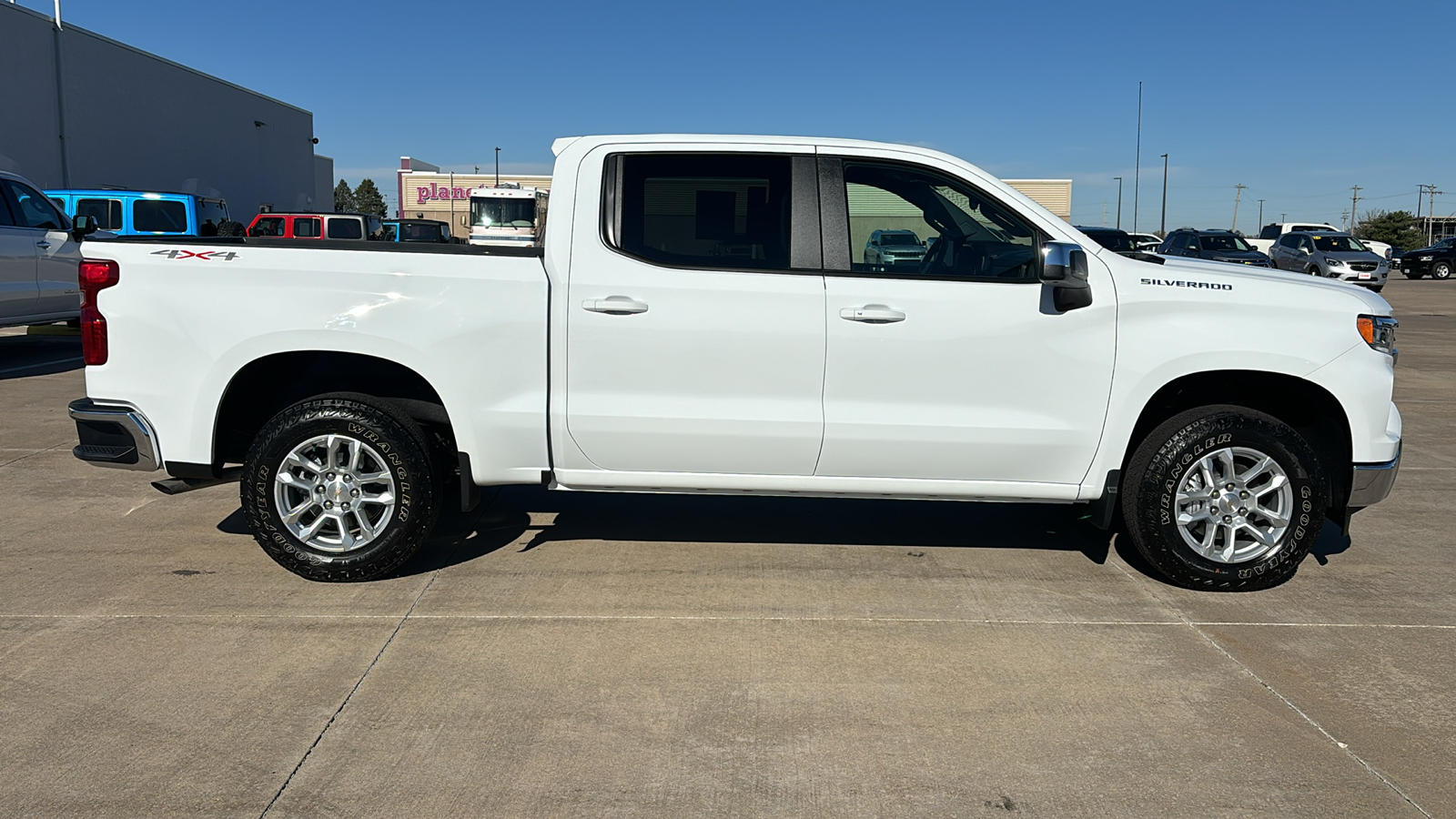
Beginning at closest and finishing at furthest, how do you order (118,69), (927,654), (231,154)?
(927,654)
(118,69)
(231,154)

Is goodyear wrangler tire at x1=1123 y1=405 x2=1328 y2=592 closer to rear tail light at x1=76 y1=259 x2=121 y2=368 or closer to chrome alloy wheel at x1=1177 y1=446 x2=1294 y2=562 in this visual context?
chrome alloy wheel at x1=1177 y1=446 x2=1294 y2=562

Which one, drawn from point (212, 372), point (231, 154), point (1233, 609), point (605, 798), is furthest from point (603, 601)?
point (231, 154)

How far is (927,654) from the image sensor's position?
4.27 metres

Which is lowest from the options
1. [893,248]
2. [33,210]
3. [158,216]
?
[893,248]

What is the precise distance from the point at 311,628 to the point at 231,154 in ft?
133

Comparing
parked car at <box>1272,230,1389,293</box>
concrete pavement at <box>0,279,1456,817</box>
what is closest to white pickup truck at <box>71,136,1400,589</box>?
concrete pavement at <box>0,279,1456,817</box>

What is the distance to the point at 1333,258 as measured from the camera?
31.7 meters

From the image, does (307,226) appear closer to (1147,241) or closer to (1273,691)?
(1273,691)

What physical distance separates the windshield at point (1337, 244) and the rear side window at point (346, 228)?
26934mm

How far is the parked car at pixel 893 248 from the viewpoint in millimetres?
4906

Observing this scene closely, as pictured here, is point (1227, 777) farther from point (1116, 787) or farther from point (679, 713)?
point (679, 713)

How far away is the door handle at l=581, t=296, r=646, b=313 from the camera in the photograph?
4.79 metres

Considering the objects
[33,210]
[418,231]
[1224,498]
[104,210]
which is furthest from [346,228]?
[1224,498]

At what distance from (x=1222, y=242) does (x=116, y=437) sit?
30.4 metres
